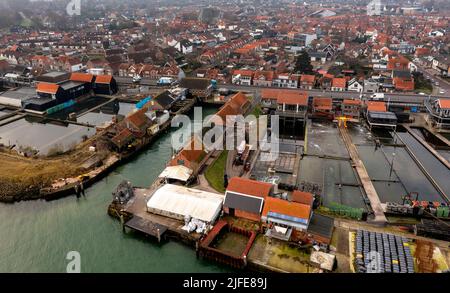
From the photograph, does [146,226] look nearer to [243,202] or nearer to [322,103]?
[243,202]

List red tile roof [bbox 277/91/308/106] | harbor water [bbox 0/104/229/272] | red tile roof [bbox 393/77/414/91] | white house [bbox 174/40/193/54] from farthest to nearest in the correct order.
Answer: white house [bbox 174/40/193/54] < red tile roof [bbox 393/77/414/91] < red tile roof [bbox 277/91/308/106] < harbor water [bbox 0/104/229/272]

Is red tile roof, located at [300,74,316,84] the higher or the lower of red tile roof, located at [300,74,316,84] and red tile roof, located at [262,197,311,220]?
the higher

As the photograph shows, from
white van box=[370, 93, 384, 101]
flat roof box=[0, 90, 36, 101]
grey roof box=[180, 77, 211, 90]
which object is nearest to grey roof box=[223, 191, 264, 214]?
grey roof box=[180, 77, 211, 90]

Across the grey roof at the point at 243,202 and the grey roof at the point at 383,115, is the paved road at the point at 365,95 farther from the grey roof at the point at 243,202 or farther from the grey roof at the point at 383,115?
the grey roof at the point at 243,202

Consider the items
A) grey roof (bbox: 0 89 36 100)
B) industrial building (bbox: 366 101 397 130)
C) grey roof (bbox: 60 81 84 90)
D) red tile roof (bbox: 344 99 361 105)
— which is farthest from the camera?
grey roof (bbox: 60 81 84 90)

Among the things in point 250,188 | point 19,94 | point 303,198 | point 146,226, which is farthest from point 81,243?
point 19,94

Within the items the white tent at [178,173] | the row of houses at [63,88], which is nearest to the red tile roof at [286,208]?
the white tent at [178,173]

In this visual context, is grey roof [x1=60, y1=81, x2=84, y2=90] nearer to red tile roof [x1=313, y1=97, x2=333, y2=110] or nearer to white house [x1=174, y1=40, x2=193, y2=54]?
red tile roof [x1=313, y1=97, x2=333, y2=110]
